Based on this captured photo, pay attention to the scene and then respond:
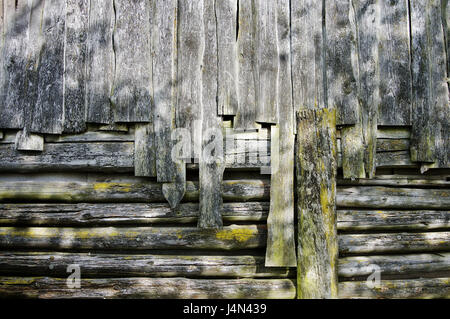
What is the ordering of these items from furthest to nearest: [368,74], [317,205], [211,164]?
[368,74] → [211,164] → [317,205]

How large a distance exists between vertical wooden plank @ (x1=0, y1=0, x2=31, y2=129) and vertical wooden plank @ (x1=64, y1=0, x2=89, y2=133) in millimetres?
436

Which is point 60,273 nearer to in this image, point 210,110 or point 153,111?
point 153,111

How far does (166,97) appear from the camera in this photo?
11.1ft

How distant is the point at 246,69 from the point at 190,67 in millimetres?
553

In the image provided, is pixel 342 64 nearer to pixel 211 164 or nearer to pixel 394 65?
pixel 394 65

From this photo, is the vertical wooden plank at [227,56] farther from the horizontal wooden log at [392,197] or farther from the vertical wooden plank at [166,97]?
the horizontal wooden log at [392,197]

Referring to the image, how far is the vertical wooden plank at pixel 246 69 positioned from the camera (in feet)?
11.2

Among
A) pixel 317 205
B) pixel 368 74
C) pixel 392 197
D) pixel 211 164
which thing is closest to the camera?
pixel 317 205

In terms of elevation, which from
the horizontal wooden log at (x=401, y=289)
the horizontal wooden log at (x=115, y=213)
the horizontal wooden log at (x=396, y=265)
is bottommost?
the horizontal wooden log at (x=401, y=289)

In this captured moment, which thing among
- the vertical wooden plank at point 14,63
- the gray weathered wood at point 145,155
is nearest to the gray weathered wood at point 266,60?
the gray weathered wood at point 145,155

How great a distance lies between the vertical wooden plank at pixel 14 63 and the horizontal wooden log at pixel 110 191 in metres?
0.63

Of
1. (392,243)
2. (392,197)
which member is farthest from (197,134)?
(392,243)

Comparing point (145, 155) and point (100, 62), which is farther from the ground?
point (100, 62)

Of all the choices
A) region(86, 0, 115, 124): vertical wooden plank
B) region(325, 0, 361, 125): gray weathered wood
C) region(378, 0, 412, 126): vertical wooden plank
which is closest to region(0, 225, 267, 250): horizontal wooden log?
region(86, 0, 115, 124): vertical wooden plank
